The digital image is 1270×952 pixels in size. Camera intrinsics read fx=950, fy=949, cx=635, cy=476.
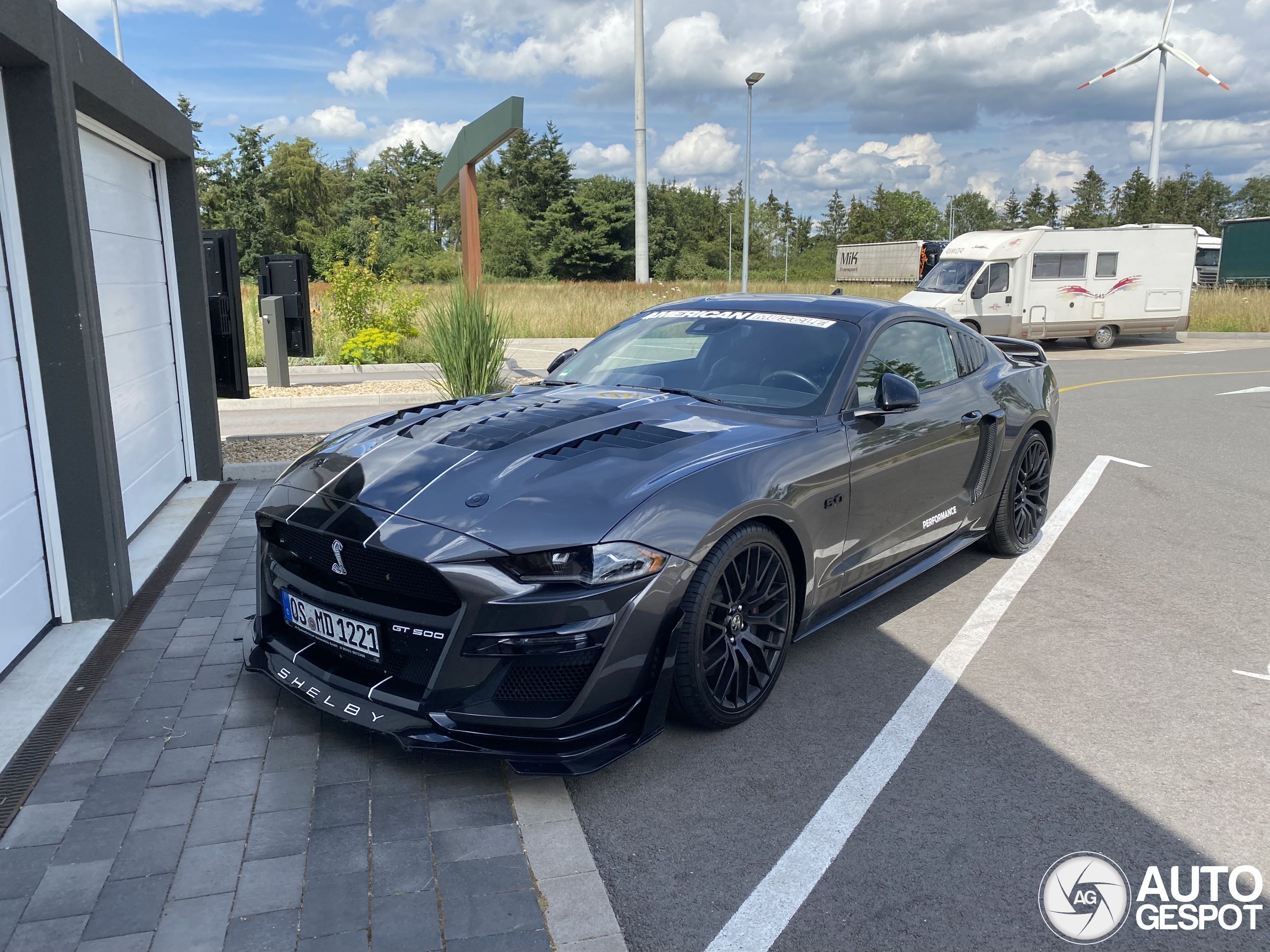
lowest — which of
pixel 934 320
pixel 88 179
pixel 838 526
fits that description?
pixel 838 526

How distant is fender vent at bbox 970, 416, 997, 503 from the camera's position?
515 cm

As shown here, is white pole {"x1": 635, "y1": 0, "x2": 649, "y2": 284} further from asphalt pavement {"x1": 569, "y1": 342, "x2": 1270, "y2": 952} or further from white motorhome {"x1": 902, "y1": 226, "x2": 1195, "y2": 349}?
asphalt pavement {"x1": 569, "y1": 342, "x2": 1270, "y2": 952}

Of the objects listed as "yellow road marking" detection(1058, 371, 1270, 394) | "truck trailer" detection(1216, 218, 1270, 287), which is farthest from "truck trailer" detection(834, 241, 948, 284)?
"yellow road marking" detection(1058, 371, 1270, 394)

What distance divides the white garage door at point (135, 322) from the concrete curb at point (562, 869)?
10.7 feet

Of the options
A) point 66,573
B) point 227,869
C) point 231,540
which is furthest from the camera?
point 231,540

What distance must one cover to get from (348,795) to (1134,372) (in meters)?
17.2

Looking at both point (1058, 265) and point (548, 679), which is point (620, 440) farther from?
point (1058, 265)

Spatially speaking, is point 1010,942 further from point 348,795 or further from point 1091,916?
point 348,795

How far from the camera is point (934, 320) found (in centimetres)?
517

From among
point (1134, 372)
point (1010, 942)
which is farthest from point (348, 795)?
point (1134, 372)

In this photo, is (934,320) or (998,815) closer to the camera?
(998,815)

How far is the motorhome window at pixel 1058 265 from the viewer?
799 inches

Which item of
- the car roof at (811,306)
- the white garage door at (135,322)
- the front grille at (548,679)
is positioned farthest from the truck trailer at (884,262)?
the front grille at (548,679)

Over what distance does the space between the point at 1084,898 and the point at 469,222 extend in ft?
49.6
